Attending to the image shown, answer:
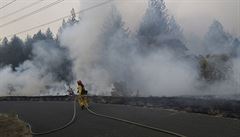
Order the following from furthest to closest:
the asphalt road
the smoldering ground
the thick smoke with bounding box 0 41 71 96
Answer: the thick smoke with bounding box 0 41 71 96 < the smoldering ground < the asphalt road

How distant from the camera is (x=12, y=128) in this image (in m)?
18.0

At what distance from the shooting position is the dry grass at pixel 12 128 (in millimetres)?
16377

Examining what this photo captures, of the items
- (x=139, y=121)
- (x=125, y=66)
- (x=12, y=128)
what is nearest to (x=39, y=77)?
(x=125, y=66)

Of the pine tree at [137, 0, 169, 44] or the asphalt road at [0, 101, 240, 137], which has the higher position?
the pine tree at [137, 0, 169, 44]

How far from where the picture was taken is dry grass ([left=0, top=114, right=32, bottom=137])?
1638cm

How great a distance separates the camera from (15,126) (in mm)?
18500

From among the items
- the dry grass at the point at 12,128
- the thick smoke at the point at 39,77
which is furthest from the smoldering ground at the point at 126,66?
the dry grass at the point at 12,128

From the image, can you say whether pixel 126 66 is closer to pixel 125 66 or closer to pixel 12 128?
pixel 125 66

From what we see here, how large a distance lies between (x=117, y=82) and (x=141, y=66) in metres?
4.39

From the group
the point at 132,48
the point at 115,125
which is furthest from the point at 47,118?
the point at 132,48

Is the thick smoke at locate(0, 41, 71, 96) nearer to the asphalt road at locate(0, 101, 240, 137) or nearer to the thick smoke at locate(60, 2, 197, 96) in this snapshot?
the thick smoke at locate(60, 2, 197, 96)

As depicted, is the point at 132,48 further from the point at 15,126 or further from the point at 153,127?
the point at 153,127

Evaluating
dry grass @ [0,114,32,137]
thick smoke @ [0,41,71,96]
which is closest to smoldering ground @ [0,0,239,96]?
thick smoke @ [0,41,71,96]

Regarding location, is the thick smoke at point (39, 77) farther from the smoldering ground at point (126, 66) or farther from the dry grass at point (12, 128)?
the dry grass at point (12, 128)
